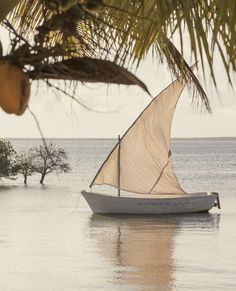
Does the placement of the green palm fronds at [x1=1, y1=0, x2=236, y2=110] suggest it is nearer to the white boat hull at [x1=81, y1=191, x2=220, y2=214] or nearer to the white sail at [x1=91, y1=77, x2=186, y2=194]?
the white sail at [x1=91, y1=77, x2=186, y2=194]

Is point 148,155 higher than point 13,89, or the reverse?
point 13,89

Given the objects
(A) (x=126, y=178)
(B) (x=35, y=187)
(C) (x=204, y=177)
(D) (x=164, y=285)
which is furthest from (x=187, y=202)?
(C) (x=204, y=177)

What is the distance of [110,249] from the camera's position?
3641cm

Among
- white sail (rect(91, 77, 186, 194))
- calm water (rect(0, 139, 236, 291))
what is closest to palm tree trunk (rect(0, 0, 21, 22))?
calm water (rect(0, 139, 236, 291))

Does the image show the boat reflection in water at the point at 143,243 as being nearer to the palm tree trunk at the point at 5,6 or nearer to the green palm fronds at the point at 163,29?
the green palm fronds at the point at 163,29

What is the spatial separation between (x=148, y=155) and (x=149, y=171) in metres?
1.19

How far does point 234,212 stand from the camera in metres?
52.7

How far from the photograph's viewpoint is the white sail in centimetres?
4184

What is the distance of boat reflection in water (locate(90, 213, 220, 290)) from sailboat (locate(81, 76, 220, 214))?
0.62m

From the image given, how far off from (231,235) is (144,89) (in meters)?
39.0

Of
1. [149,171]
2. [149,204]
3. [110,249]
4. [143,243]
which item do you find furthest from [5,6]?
[149,204]

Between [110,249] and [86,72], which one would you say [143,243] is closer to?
[110,249]

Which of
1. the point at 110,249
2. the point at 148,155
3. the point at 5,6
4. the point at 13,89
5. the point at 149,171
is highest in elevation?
the point at 5,6

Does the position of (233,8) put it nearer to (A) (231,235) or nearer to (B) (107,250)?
(B) (107,250)
